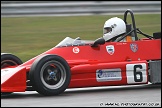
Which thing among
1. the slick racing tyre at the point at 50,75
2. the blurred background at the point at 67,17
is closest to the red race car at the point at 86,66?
the slick racing tyre at the point at 50,75

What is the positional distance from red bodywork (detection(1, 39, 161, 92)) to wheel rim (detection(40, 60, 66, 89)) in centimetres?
24

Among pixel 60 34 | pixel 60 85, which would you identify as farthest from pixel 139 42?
pixel 60 34

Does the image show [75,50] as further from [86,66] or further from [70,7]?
[70,7]

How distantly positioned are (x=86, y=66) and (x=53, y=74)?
24.2 inches

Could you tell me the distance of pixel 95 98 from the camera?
26.8 feet

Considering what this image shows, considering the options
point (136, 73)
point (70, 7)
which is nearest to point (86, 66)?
point (136, 73)

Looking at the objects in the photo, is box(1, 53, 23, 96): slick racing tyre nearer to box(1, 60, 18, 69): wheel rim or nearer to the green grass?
box(1, 60, 18, 69): wheel rim

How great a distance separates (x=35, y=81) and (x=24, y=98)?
362 mm

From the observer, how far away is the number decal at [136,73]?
8.96 m

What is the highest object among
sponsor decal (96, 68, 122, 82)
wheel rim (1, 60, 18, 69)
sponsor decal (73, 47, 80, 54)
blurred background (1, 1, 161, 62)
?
blurred background (1, 1, 161, 62)

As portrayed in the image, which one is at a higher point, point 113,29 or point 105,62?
point 113,29

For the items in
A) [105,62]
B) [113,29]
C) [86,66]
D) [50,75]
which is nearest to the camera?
[50,75]

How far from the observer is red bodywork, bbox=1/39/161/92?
8.67 m

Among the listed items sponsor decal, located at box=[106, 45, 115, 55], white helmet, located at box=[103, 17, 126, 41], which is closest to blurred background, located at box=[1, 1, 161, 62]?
white helmet, located at box=[103, 17, 126, 41]
